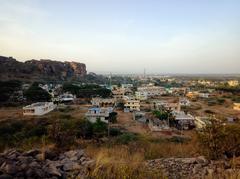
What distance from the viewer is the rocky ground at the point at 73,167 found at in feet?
10.6

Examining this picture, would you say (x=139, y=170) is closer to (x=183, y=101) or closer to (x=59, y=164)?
(x=59, y=164)

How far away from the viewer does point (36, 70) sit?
2343 inches

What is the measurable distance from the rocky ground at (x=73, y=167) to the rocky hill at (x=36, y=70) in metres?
41.2

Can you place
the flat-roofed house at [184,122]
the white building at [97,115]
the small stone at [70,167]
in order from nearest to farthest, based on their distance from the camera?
the small stone at [70,167]
the flat-roofed house at [184,122]
the white building at [97,115]

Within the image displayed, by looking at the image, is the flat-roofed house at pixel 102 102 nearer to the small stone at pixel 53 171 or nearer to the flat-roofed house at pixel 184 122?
the flat-roofed house at pixel 184 122

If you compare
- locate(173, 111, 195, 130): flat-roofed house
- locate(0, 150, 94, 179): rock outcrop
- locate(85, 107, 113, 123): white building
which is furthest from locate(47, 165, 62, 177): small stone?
locate(173, 111, 195, 130): flat-roofed house

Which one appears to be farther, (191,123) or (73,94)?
(73,94)

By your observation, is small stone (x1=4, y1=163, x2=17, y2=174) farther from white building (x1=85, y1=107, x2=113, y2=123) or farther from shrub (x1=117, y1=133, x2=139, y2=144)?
white building (x1=85, y1=107, x2=113, y2=123)

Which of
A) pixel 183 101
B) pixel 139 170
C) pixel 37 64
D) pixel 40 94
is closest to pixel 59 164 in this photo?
pixel 139 170

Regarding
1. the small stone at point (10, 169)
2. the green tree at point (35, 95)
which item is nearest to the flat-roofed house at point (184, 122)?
the green tree at point (35, 95)

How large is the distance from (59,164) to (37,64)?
64.3 m

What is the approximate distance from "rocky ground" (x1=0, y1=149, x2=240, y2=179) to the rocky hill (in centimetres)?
4124

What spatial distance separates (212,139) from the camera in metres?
5.22

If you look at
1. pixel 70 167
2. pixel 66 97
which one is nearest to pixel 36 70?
pixel 66 97
